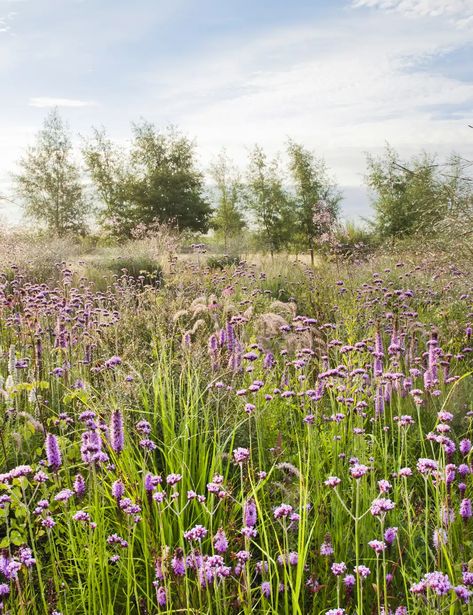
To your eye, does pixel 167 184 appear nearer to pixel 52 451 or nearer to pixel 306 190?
pixel 306 190

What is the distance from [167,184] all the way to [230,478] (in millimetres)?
37174

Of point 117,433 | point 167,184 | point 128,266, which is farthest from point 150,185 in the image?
point 117,433

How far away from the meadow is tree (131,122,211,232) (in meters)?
32.7

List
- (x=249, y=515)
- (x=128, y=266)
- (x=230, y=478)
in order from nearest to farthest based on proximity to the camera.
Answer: (x=249, y=515) → (x=230, y=478) → (x=128, y=266)

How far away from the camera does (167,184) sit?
39562 millimetres

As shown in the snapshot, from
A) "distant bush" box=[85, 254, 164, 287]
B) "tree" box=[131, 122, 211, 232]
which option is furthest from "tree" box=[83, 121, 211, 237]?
"distant bush" box=[85, 254, 164, 287]

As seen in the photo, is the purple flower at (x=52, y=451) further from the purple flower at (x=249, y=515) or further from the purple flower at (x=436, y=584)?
the purple flower at (x=436, y=584)

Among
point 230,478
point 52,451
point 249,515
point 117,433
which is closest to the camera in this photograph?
point 249,515

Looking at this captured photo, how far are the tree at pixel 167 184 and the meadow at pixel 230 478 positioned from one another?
32741 millimetres

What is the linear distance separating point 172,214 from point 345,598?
124 ft

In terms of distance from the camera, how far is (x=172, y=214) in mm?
39438

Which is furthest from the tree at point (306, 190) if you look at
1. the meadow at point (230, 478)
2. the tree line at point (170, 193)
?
the meadow at point (230, 478)

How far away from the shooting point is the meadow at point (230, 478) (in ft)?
7.70

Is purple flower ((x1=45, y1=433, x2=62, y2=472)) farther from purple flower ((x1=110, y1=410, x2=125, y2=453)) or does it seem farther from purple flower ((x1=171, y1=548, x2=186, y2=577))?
purple flower ((x1=171, y1=548, x2=186, y2=577))
